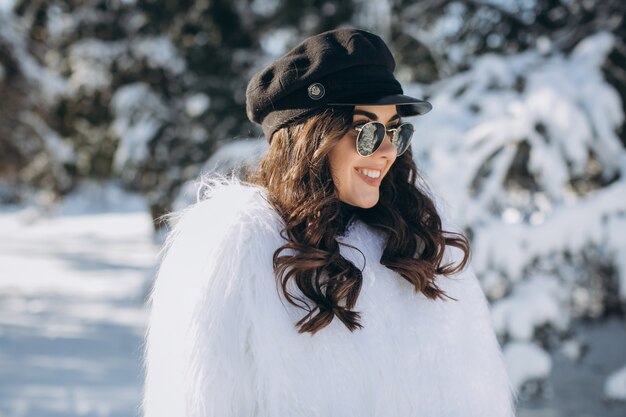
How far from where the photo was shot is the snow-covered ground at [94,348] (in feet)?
14.5

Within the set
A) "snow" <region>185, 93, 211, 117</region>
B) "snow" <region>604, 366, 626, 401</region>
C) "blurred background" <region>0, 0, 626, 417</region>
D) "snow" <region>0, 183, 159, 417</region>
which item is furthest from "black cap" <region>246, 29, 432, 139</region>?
"snow" <region>185, 93, 211, 117</region>

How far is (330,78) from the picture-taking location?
1.39 meters

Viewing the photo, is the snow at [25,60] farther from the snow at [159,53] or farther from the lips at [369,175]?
the lips at [369,175]

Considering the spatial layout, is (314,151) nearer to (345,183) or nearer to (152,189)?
(345,183)

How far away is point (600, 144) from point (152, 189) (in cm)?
511

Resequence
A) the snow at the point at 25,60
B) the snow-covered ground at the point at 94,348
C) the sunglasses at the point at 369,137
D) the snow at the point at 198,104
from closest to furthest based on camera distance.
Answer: the sunglasses at the point at 369,137, the snow-covered ground at the point at 94,348, the snow at the point at 198,104, the snow at the point at 25,60

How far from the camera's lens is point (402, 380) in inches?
60.2

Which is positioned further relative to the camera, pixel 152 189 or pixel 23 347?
pixel 152 189

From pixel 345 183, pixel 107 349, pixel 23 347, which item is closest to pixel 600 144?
pixel 345 183

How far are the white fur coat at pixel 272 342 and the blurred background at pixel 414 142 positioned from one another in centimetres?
59

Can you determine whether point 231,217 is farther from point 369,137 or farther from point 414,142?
point 414,142

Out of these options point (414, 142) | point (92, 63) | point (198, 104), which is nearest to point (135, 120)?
point (198, 104)

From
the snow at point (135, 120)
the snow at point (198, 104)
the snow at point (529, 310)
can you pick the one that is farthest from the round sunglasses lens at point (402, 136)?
the snow at point (135, 120)

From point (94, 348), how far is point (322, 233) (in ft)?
17.4
